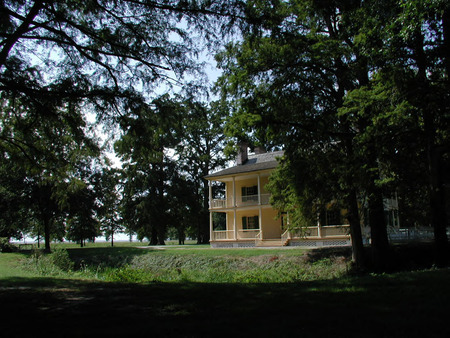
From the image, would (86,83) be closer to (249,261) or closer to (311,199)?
(311,199)

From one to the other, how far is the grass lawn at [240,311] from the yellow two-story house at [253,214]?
18.4 meters

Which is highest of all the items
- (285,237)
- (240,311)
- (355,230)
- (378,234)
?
(355,230)

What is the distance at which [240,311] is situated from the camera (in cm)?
584

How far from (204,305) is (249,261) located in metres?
15.9

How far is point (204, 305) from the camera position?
6.37 metres

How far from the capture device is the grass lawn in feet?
15.7

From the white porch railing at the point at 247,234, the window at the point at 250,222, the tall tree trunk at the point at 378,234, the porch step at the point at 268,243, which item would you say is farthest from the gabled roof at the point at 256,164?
the tall tree trunk at the point at 378,234

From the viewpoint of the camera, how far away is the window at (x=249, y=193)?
33544 mm

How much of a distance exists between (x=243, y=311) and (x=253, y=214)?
2906cm

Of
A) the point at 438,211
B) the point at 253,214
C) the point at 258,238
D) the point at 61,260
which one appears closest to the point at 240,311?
the point at 438,211

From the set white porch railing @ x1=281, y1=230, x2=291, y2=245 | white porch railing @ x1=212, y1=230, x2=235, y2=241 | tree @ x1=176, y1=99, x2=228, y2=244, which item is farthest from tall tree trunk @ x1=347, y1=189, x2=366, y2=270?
tree @ x1=176, y1=99, x2=228, y2=244

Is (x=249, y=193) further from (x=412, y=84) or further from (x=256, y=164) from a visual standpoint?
(x=412, y=84)

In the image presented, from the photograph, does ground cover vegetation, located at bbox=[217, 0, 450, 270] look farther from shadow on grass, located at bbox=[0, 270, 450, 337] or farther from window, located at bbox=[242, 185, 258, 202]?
window, located at bbox=[242, 185, 258, 202]

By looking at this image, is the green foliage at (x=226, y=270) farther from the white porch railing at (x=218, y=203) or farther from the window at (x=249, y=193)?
the window at (x=249, y=193)
